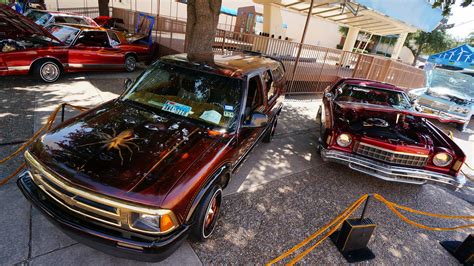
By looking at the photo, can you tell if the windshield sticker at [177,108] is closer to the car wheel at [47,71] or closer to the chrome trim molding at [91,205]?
the chrome trim molding at [91,205]

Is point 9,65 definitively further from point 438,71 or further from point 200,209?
point 438,71

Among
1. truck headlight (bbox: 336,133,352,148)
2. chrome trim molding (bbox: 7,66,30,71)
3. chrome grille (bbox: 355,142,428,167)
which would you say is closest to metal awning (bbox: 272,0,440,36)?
truck headlight (bbox: 336,133,352,148)

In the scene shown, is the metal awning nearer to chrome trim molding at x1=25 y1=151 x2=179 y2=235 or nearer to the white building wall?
the white building wall

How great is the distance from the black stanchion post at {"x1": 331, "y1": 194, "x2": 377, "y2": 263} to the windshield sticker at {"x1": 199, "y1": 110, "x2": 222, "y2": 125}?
6.35ft

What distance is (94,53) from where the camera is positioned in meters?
7.56

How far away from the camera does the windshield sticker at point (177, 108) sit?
305 cm

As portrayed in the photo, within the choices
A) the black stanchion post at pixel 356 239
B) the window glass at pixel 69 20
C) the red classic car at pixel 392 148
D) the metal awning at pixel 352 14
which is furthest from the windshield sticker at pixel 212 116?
the window glass at pixel 69 20

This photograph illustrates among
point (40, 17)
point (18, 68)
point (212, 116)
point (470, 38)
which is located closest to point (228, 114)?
point (212, 116)

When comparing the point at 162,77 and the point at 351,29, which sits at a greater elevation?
the point at 351,29

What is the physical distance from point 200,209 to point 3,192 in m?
2.49

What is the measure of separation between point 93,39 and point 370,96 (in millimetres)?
7835

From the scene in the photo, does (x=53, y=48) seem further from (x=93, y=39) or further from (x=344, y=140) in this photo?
(x=344, y=140)

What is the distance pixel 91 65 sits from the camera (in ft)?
25.0

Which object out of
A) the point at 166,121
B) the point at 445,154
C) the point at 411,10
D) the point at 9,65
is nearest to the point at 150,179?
the point at 166,121
